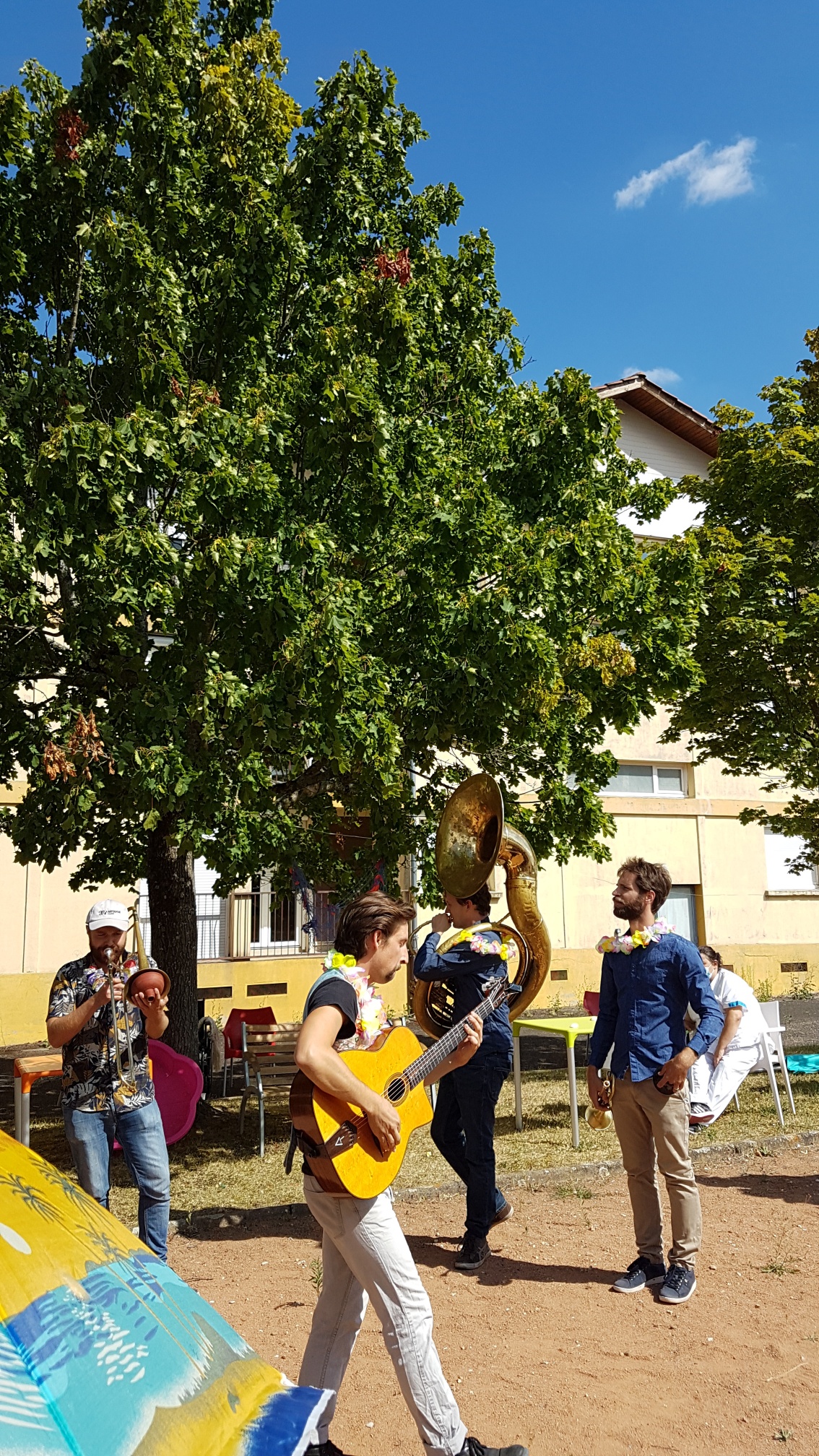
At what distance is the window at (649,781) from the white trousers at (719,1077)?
14362 mm

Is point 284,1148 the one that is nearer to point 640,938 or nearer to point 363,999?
point 640,938

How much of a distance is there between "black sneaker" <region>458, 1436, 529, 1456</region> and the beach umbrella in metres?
1.00

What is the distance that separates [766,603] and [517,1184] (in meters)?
6.99

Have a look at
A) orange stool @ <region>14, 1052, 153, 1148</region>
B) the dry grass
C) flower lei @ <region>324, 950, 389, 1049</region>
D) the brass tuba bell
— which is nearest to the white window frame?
the dry grass

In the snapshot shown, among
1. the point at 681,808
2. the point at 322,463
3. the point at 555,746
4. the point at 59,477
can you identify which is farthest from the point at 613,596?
the point at 681,808

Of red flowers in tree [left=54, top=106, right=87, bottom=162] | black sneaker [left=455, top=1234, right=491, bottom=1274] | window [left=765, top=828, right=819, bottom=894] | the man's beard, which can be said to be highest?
red flowers in tree [left=54, top=106, right=87, bottom=162]

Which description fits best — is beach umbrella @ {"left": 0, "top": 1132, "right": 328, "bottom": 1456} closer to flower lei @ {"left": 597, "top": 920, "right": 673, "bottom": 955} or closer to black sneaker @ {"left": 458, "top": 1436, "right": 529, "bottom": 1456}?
black sneaker @ {"left": 458, "top": 1436, "right": 529, "bottom": 1456}

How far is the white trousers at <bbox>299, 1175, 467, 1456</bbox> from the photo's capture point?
326 centimetres

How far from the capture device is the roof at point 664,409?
930 inches

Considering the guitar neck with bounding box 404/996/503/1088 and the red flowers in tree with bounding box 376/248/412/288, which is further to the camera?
the red flowers in tree with bounding box 376/248/412/288

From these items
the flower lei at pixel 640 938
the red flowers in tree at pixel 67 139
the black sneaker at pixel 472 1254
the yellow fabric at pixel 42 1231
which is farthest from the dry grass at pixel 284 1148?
the red flowers in tree at pixel 67 139

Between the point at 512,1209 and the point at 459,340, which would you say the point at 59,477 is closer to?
the point at 459,340

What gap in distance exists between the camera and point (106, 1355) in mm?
2064

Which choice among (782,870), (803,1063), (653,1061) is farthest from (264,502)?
(782,870)
